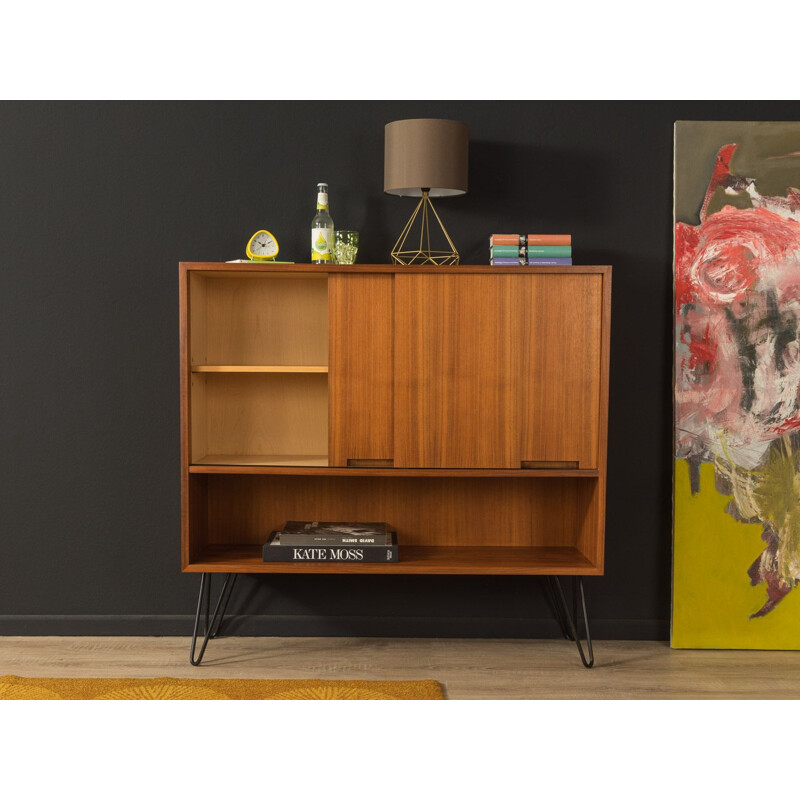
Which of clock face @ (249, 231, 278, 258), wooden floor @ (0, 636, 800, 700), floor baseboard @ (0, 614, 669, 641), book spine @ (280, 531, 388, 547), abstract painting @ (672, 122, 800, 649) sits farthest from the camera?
floor baseboard @ (0, 614, 669, 641)

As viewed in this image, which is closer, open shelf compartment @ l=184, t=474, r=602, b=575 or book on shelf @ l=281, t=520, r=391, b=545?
book on shelf @ l=281, t=520, r=391, b=545

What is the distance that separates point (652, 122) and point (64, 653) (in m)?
3.35

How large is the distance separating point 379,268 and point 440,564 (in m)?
1.19

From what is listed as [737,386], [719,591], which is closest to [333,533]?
[719,591]

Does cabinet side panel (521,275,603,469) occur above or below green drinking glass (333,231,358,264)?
below

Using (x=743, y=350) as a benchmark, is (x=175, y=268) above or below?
above

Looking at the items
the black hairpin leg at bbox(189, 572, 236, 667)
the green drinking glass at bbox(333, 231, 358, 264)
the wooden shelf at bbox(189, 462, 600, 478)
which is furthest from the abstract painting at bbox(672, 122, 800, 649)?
the black hairpin leg at bbox(189, 572, 236, 667)

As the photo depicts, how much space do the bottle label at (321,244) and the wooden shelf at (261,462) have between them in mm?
822

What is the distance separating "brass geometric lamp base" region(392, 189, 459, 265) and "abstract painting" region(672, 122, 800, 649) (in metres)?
0.99

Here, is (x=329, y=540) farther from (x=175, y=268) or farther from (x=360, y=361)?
(x=175, y=268)

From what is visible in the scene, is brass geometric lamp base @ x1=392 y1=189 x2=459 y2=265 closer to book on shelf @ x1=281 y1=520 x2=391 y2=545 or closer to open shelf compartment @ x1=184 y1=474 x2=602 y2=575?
open shelf compartment @ x1=184 y1=474 x2=602 y2=575

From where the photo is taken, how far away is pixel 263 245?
325 cm

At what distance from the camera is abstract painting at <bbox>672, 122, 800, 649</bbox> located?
3359mm

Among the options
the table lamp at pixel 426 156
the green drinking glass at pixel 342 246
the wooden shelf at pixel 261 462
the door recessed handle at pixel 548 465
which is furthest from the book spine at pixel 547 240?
the wooden shelf at pixel 261 462
